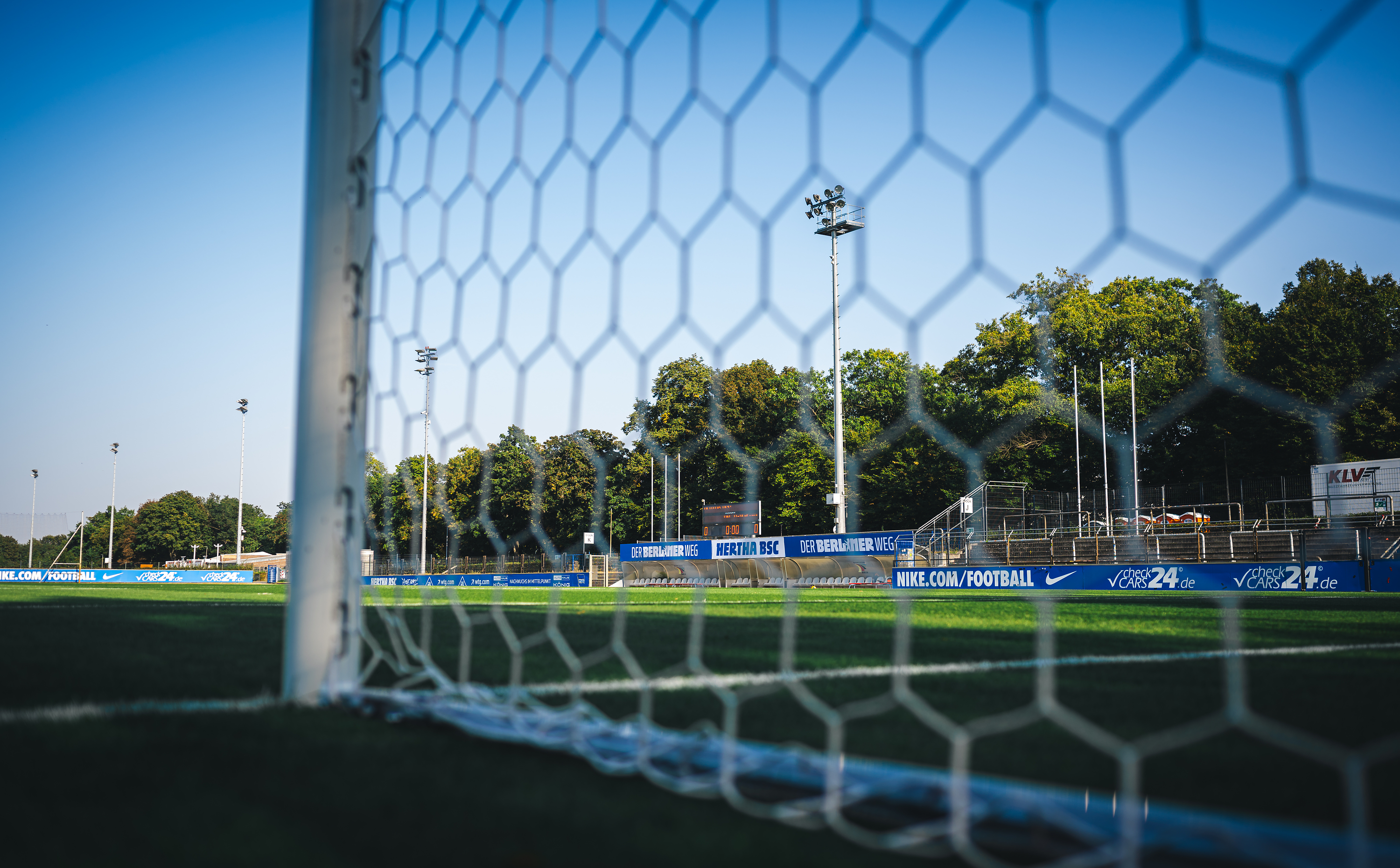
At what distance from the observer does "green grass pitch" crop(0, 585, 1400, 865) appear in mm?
1208

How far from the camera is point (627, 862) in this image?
3.69 ft

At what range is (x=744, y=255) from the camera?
8.29 feet

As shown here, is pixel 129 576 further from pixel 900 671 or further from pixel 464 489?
pixel 900 671

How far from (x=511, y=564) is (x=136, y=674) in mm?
37895

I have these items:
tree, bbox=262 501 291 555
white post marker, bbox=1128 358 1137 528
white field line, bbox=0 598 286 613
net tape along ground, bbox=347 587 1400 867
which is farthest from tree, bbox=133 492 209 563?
net tape along ground, bbox=347 587 1400 867

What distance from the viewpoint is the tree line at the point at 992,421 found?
633 centimetres

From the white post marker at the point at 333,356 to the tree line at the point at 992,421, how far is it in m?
0.67

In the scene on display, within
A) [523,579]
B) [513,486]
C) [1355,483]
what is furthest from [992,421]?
[523,579]

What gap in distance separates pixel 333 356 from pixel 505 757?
1.35m

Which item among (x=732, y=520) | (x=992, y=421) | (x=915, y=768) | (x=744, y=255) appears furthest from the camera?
(x=732, y=520)

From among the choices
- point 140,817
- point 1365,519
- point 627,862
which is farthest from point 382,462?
point 1365,519

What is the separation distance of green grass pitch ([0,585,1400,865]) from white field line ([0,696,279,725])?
8 centimetres

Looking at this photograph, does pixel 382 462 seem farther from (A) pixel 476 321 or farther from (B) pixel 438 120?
(B) pixel 438 120

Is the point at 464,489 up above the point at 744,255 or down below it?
below
